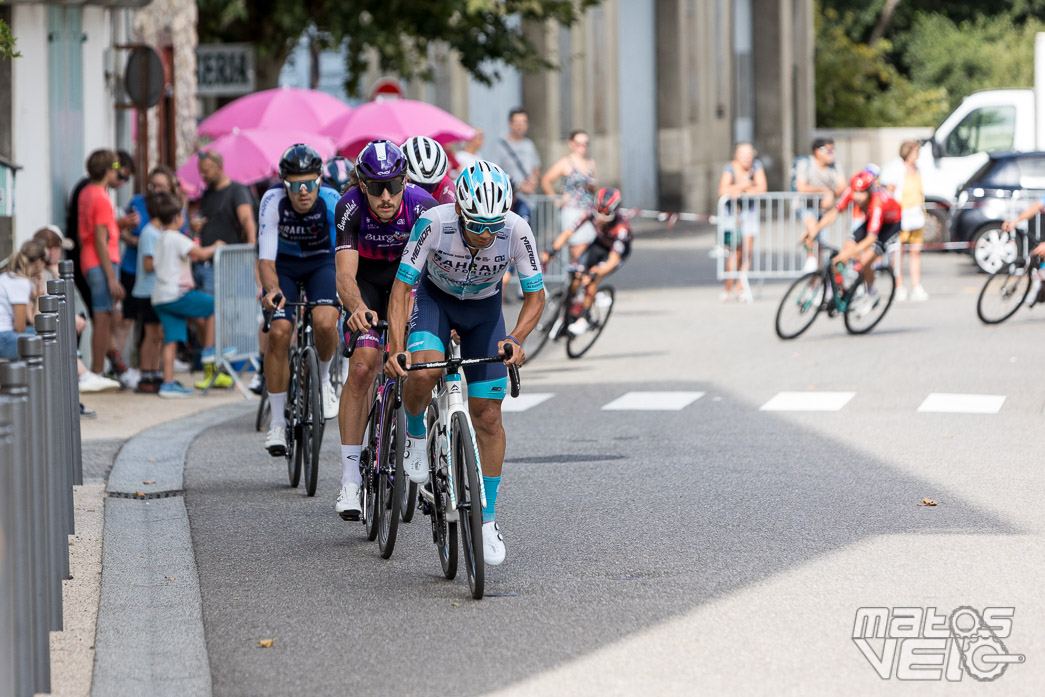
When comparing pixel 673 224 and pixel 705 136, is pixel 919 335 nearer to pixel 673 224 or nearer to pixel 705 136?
pixel 673 224

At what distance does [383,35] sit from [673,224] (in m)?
18.0

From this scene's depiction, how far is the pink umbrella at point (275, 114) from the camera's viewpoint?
1891cm

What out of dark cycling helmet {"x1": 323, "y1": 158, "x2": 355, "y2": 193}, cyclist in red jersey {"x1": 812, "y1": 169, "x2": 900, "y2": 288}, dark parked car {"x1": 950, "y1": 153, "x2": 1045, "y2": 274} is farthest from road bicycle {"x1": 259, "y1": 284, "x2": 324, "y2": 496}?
dark parked car {"x1": 950, "y1": 153, "x2": 1045, "y2": 274}

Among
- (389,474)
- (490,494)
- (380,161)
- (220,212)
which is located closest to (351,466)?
(389,474)

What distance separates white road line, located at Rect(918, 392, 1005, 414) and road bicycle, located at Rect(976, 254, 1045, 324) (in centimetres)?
511

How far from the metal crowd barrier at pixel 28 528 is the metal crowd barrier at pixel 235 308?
663cm

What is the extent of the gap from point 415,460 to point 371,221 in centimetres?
139

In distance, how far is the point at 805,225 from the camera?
74.1 ft

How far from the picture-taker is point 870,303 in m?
17.0

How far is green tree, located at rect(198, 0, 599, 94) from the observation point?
68.1 ft

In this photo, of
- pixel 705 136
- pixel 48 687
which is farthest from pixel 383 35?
pixel 705 136

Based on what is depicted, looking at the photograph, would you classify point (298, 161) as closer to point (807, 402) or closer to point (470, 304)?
point (470, 304)

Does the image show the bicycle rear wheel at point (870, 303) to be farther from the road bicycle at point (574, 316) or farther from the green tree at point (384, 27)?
the green tree at point (384, 27)

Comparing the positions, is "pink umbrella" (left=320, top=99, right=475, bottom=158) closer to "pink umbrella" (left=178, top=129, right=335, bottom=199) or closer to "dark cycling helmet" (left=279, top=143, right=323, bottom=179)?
"pink umbrella" (left=178, top=129, right=335, bottom=199)
